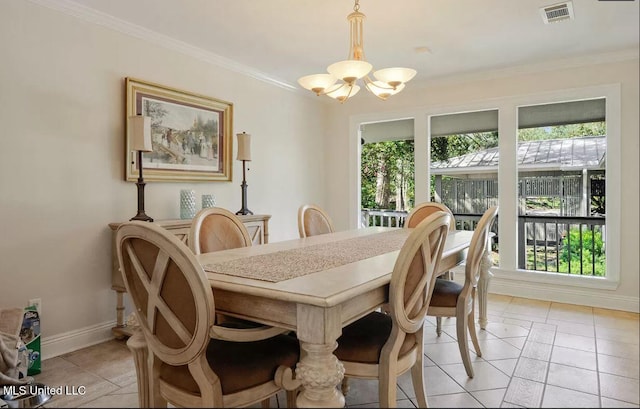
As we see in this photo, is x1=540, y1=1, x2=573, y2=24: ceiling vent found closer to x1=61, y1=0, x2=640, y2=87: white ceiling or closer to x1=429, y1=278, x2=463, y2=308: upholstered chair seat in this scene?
x1=61, y1=0, x2=640, y2=87: white ceiling

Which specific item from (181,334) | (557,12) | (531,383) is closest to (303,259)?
(181,334)

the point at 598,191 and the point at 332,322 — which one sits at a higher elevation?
the point at 598,191

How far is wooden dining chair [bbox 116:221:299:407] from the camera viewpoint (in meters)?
1.13

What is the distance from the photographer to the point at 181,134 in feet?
10.6

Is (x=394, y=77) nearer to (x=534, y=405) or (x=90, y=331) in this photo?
(x=534, y=405)

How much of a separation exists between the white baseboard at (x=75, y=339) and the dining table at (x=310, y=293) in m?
1.39

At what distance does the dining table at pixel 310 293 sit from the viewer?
43.9 inches

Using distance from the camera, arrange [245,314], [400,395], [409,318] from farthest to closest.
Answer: [409,318], [245,314], [400,395]

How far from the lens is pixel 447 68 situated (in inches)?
151

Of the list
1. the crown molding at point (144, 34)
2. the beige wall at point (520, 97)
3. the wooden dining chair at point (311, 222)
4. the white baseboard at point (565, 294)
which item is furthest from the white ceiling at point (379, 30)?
the white baseboard at point (565, 294)

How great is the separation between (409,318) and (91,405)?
110cm

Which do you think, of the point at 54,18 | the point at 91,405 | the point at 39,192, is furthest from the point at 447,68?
the point at 91,405

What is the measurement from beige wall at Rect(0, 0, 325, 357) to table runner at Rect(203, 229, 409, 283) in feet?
4.80

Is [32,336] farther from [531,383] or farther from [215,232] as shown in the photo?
[531,383]
